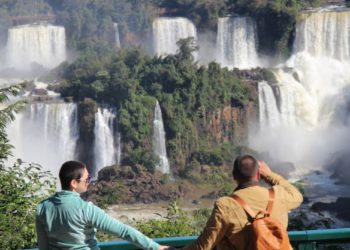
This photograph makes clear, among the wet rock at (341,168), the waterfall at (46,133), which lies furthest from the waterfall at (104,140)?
the wet rock at (341,168)

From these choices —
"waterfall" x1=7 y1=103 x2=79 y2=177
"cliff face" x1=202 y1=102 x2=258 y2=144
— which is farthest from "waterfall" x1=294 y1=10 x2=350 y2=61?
"waterfall" x1=7 y1=103 x2=79 y2=177

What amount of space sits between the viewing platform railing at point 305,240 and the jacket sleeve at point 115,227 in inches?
18.9

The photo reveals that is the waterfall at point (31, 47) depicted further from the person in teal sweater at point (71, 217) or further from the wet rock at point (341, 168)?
the person in teal sweater at point (71, 217)

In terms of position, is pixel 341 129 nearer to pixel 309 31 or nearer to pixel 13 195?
pixel 309 31

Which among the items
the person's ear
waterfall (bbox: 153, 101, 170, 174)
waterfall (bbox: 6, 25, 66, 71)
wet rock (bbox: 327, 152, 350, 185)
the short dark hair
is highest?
the short dark hair

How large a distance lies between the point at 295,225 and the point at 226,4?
32583mm

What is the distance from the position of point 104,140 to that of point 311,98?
13.6 m

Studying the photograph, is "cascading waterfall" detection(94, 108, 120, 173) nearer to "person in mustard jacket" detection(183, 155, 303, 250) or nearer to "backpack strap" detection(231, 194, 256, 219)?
"person in mustard jacket" detection(183, 155, 303, 250)

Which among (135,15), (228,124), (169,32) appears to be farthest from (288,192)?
(135,15)

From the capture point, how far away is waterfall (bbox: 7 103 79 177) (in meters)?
33.2

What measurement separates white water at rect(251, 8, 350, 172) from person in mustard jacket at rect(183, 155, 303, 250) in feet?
104

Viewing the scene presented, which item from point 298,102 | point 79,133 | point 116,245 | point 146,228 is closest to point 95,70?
point 79,133

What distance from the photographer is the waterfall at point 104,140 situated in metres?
33.2

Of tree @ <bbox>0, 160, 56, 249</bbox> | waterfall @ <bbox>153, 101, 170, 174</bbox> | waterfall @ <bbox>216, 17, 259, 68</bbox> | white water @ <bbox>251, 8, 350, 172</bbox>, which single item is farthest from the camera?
waterfall @ <bbox>216, 17, 259, 68</bbox>
